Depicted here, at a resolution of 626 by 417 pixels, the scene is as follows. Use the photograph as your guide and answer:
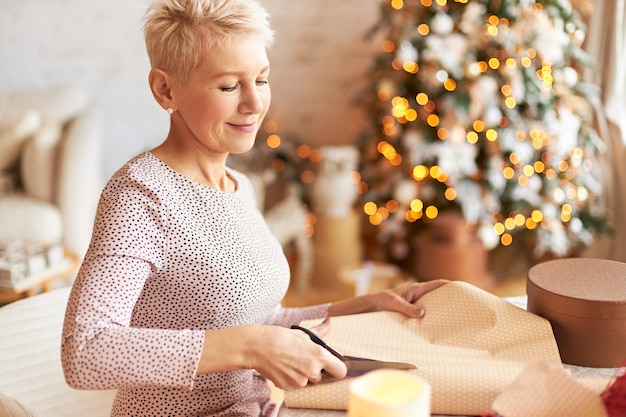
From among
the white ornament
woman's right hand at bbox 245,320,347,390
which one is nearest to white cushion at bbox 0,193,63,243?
the white ornament

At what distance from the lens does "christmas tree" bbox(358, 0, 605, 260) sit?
3.52m

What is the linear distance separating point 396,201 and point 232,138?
249 cm

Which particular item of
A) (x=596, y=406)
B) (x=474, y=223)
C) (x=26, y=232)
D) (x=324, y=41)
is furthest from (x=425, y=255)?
(x=596, y=406)

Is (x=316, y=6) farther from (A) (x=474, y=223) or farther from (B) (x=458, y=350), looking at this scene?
(B) (x=458, y=350)

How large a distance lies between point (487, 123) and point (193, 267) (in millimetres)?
2586

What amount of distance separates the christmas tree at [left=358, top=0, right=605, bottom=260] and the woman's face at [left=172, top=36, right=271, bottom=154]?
2337 mm

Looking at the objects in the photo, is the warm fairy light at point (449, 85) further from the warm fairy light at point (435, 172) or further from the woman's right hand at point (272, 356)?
the woman's right hand at point (272, 356)

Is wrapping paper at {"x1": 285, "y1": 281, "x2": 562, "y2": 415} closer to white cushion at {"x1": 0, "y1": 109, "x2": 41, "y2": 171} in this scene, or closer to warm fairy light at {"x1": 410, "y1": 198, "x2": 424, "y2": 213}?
warm fairy light at {"x1": 410, "y1": 198, "x2": 424, "y2": 213}

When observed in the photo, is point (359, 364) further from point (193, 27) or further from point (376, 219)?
point (376, 219)

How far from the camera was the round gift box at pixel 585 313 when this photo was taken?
1126 millimetres

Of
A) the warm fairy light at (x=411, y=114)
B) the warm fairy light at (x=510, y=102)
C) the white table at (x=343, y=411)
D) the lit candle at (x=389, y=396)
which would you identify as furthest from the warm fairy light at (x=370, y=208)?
the lit candle at (x=389, y=396)

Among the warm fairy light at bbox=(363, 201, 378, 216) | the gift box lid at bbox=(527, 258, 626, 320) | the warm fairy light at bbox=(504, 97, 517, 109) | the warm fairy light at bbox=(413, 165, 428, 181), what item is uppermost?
the gift box lid at bbox=(527, 258, 626, 320)

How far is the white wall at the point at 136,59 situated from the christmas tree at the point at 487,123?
2.40 ft

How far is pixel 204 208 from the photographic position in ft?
4.23
